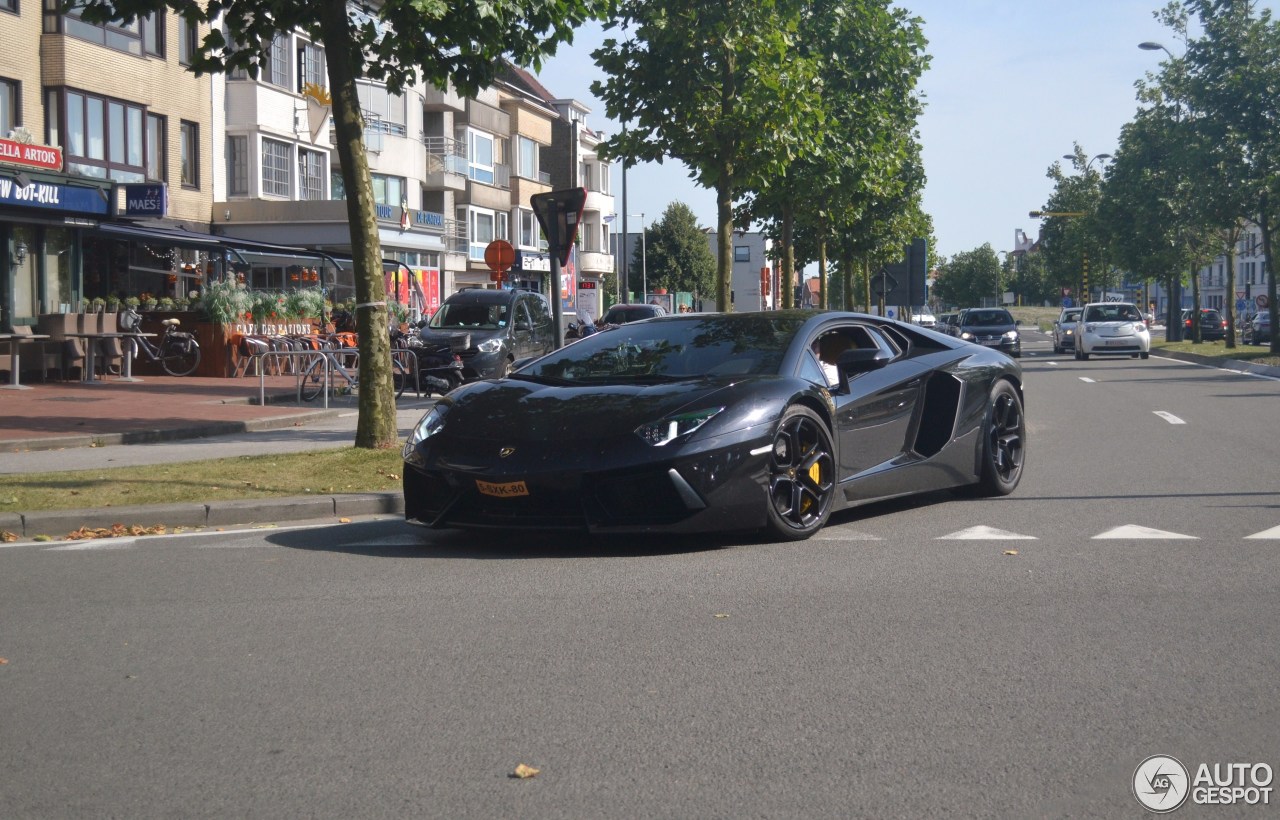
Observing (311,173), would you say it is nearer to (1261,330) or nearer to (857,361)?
(1261,330)

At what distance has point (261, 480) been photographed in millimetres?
10422

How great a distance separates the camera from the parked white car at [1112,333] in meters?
40.4

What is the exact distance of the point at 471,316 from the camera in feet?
83.2

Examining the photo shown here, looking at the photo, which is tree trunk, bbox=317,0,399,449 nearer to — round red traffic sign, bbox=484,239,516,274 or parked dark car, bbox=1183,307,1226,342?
round red traffic sign, bbox=484,239,516,274

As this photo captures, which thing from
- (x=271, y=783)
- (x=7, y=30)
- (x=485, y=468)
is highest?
(x=7, y=30)

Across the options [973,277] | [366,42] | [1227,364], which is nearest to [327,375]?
[366,42]

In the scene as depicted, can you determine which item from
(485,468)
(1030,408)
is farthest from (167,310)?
(485,468)

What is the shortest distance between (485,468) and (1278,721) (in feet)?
13.6

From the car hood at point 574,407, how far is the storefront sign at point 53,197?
17.3m

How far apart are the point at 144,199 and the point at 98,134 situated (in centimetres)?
635

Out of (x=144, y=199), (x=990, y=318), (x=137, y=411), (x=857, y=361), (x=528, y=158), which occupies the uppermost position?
(x=528, y=158)

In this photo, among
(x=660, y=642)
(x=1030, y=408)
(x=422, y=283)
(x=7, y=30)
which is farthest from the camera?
(x=422, y=283)

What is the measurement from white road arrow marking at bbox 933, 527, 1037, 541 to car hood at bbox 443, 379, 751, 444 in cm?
143

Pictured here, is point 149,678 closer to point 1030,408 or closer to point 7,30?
point 1030,408
